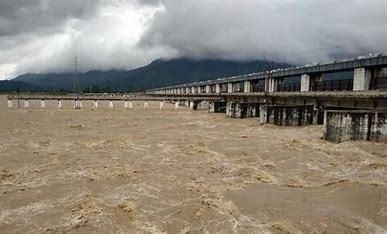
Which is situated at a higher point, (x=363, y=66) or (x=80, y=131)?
(x=363, y=66)

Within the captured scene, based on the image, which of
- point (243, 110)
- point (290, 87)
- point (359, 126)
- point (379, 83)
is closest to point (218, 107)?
point (243, 110)

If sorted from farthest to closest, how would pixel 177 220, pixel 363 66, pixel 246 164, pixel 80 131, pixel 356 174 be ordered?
pixel 363 66
pixel 80 131
pixel 246 164
pixel 356 174
pixel 177 220

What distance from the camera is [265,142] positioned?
2561 centimetres

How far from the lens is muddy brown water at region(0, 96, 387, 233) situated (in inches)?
407

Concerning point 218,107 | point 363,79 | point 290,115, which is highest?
point 363,79

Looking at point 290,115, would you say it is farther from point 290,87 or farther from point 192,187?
point 290,87

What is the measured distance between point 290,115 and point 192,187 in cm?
2471

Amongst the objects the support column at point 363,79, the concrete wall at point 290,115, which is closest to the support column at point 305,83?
the support column at point 363,79

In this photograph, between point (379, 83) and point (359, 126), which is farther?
point (379, 83)

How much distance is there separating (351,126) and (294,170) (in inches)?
366

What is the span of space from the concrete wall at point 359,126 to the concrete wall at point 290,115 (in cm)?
1149

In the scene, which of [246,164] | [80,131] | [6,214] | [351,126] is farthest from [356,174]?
[80,131]

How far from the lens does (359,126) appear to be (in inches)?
966

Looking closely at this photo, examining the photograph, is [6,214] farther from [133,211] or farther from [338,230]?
[338,230]
